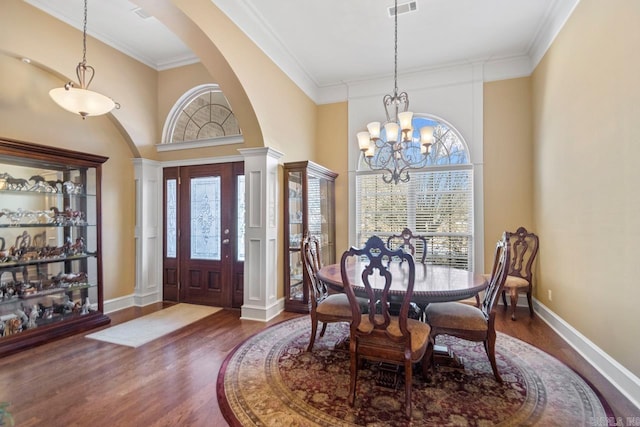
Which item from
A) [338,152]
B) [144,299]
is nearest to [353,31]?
[338,152]

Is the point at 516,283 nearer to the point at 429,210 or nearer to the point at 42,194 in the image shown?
the point at 429,210

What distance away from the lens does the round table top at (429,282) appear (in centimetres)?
223

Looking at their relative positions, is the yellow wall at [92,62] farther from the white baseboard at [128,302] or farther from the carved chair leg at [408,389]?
the carved chair leg at [408,389]

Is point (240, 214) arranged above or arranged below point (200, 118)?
below

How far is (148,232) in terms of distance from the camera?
4535mm

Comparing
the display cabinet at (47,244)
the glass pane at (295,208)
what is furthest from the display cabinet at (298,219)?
the display cabinet at (47,244)

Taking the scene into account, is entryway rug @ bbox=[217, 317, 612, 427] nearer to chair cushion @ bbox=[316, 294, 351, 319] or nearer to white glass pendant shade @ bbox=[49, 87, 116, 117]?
chair cushion @ bbox=[316, 294, 351, 319]

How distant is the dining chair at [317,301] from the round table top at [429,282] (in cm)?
12

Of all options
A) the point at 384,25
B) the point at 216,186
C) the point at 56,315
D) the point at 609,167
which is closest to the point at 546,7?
the point at 384,25

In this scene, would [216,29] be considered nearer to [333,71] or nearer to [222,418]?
[333,71]

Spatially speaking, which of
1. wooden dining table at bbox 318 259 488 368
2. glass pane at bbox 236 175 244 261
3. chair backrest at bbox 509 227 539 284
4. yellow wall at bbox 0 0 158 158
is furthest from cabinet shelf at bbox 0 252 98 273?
chair backrest at bbox 509 227 539 284

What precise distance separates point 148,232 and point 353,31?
402 centimetres

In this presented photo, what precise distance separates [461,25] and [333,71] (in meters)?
1.88

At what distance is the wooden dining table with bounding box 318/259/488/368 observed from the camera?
2.24m
